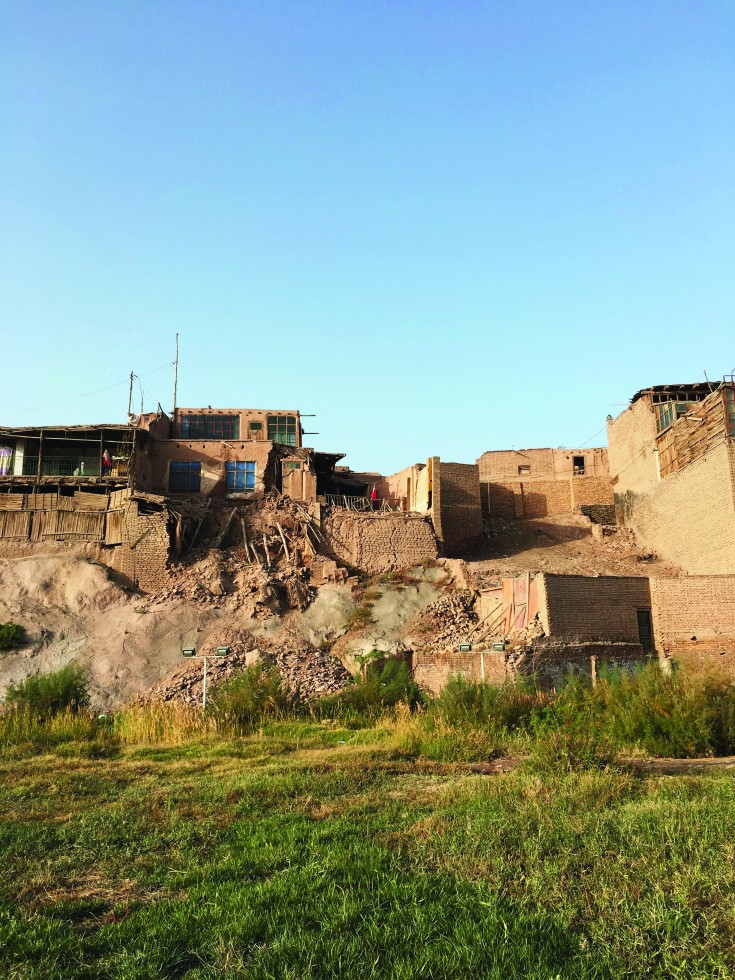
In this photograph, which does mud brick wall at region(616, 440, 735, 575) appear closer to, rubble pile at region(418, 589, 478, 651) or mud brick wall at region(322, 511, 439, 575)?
rubble pile at region(418, 589, 478, 651)

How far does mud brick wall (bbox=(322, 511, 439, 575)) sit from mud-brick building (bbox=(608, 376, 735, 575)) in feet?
27.6

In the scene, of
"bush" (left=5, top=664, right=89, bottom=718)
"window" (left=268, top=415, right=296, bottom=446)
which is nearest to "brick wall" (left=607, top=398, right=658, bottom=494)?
"window" (left=268, top=415, right=296, bottom=446)

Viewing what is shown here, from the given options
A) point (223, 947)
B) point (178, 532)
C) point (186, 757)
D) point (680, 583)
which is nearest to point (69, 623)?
point (178, 532)

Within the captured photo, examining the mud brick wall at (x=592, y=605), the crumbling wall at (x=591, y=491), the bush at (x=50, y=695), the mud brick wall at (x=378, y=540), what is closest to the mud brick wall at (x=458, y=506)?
the mud brick wall at (x=378, y=540)

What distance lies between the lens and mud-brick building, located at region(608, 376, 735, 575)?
24.7 metres

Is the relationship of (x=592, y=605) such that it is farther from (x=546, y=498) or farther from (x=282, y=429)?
(x=282, y=429)

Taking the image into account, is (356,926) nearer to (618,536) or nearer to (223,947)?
(223,947)

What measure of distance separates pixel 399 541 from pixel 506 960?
23511mm

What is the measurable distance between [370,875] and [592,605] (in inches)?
611

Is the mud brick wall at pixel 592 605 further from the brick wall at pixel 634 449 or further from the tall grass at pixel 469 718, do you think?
the brick wall at pixel 634 449

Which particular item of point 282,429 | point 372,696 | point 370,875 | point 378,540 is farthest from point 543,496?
point 370,875

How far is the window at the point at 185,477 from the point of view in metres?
30.9

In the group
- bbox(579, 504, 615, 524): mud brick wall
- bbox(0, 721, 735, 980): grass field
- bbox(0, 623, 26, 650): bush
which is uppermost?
bbox(579, 504, 615, 524): mud brick wall

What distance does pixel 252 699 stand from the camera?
659 inches
